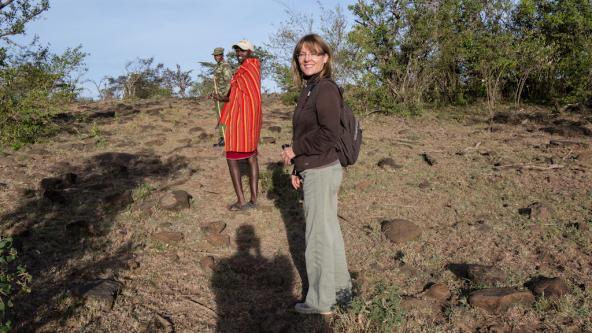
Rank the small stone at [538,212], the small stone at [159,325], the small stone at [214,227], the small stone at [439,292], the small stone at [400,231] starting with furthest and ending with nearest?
1. the small stone at [214,227]
2. the small stone at [538,212]
3. the small stone at [400,231]
4. the small stone at [439,292]
5. the small stone at [159,325]

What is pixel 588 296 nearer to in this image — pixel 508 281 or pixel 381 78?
pixel 508 281

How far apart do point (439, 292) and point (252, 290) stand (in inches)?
48.3

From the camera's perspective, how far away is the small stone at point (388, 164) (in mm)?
6056

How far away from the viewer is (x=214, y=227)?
14.4 feet

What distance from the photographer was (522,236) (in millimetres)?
3873

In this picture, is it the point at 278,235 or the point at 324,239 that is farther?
the point at 278,235

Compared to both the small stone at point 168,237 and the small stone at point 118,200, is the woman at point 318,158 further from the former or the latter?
the small stone at point 118,200

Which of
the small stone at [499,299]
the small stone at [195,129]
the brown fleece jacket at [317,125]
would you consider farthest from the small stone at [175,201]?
the small stone at [195,129]

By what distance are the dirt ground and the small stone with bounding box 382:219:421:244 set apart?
0.19 ft

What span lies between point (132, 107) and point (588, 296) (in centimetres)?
1115

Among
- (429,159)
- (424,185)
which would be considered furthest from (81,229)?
(429,159)

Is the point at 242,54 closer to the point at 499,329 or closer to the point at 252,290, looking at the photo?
the point at 252,290

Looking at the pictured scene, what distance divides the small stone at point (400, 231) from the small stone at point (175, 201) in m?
1.94

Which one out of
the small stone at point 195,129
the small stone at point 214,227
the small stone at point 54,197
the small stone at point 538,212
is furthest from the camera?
the small stone at point 195,129
